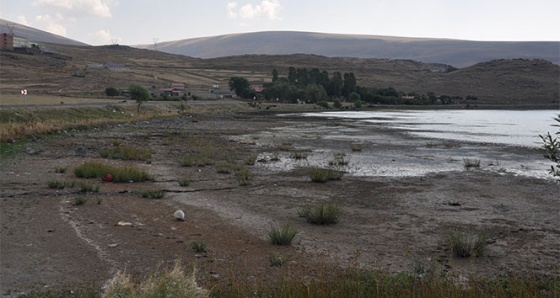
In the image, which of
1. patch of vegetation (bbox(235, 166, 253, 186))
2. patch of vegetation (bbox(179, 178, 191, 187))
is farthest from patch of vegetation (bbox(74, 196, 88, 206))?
patch of vegetation (bbox(235, 166, 253, 186))

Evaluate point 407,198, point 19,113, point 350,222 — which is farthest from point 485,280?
point 19,113

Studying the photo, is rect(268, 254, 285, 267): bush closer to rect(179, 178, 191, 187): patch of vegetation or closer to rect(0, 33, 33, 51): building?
rect(179, 178, 191, 187): patch of vegetation

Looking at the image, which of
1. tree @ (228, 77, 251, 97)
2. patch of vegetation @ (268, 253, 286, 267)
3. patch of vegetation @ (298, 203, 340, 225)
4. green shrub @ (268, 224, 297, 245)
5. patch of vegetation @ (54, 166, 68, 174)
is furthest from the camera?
tree @ (228, 77, 251, 97)

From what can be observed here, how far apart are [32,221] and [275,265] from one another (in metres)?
5.77

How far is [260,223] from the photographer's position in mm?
12328

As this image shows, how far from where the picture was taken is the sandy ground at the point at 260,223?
29.1 feet

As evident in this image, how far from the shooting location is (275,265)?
8969 mm

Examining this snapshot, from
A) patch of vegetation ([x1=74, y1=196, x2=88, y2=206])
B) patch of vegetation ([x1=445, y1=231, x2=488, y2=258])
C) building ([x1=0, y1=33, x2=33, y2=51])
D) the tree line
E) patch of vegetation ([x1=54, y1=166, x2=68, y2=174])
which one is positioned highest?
building ([x1=0, y1=33, x2=33, y2=51])

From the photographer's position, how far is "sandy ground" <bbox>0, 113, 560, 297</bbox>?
887 cm

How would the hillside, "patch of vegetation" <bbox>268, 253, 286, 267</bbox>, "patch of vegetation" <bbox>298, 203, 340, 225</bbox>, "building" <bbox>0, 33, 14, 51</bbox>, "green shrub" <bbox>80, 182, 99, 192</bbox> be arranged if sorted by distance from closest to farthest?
"patch of vegetation" <bbox>268, 253, 286, 267</bbox> < "patch of vegetation" <bbox>298, 203, 340, 225</bbox> < "green shrub" <bbox>80, 182, 99, 192</bbox> < the hillside < "building" <bbox>0, 33, 14, 51</bbox>

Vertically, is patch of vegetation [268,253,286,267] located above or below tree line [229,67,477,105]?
above

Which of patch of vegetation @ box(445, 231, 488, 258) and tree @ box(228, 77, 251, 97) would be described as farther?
tree @ box(228, 77, 251, 97)

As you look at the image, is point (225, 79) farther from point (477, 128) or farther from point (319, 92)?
point (477, 128)

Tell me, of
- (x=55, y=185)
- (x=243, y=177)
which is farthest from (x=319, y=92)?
(x=55, y=185)
